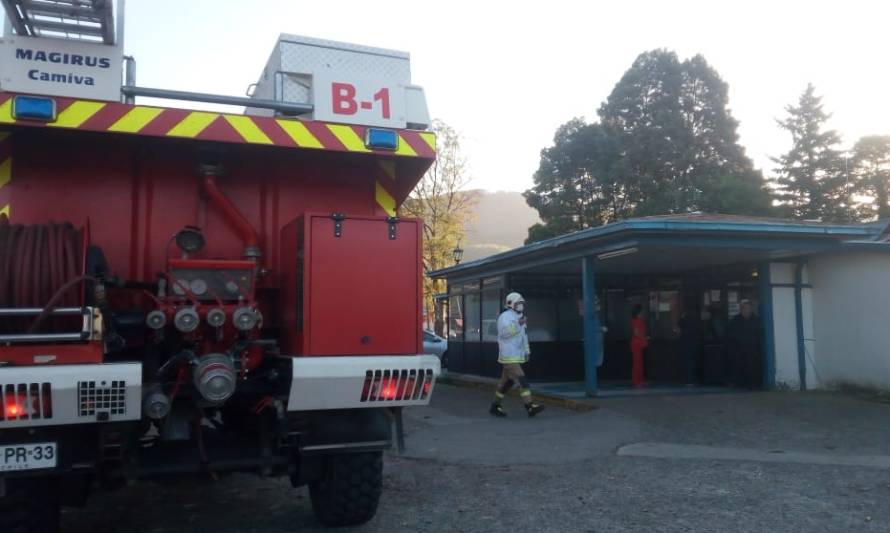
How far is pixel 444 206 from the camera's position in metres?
34.9

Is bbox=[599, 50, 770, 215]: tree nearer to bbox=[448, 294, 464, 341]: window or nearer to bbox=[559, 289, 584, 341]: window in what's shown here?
bbox=[448, 294, 464, 341]: window

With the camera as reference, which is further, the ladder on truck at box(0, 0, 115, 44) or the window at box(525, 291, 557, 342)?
the window at box(525, 291, 557, 342)

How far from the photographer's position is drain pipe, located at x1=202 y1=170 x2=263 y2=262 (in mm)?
5090

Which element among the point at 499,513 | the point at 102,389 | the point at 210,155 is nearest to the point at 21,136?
the point at 210,155

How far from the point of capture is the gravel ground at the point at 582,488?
578cm

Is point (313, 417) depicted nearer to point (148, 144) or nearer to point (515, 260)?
point (148, 144)

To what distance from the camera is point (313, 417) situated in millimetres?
4750

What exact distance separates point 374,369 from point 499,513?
217 cm

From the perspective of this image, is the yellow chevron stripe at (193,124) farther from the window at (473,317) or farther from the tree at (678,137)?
the tree at (678,137)

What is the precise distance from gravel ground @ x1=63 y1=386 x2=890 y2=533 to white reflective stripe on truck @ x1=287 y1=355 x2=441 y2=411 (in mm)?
1355

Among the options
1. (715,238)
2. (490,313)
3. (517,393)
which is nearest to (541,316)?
(490,313)

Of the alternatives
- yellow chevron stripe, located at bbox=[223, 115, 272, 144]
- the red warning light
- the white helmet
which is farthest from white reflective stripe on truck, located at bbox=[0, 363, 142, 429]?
the white helmet

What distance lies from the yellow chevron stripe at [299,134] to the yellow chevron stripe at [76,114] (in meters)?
1.02

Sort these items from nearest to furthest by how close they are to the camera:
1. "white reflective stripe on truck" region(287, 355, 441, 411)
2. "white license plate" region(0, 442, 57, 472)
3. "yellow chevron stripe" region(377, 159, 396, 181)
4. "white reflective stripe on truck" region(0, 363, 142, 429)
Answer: "white reflective stripe on truck" region(0, 363, 142, 429), "white license plate" region(0, 442, 57, 472), "white reflective stripe on truck" region(287, 355, 441, 411), "yellow chevron stripe" region(377, 159, 396, 181)
